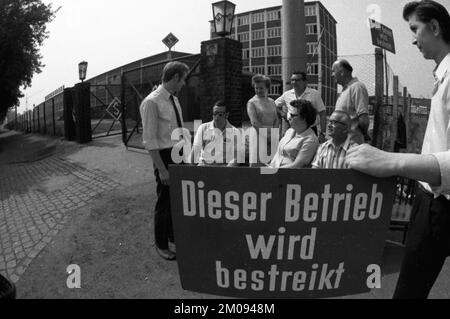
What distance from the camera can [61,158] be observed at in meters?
10.4

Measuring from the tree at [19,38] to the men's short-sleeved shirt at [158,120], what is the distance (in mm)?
19550

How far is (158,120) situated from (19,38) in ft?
66.9

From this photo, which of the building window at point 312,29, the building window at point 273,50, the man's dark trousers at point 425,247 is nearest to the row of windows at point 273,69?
the building window at point 273,50

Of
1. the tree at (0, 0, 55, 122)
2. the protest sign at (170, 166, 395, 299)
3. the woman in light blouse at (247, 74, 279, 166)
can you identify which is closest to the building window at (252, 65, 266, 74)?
the tree at (0, 0, 55, 122)

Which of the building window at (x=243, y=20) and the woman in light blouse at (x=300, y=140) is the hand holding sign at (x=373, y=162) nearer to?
the woman in light blouse at (x=300, y=140)

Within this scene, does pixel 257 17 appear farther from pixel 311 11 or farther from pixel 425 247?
pixel 425 247

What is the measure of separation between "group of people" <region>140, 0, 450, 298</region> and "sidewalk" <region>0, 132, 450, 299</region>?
0.55ft

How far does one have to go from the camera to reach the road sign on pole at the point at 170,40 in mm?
10812

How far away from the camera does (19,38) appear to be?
19.8m

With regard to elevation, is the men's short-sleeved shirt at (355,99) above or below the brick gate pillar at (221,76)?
below

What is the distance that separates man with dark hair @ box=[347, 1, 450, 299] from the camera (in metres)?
1.11

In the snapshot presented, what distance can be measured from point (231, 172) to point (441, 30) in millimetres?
1031

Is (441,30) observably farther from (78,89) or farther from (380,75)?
(78,89)
